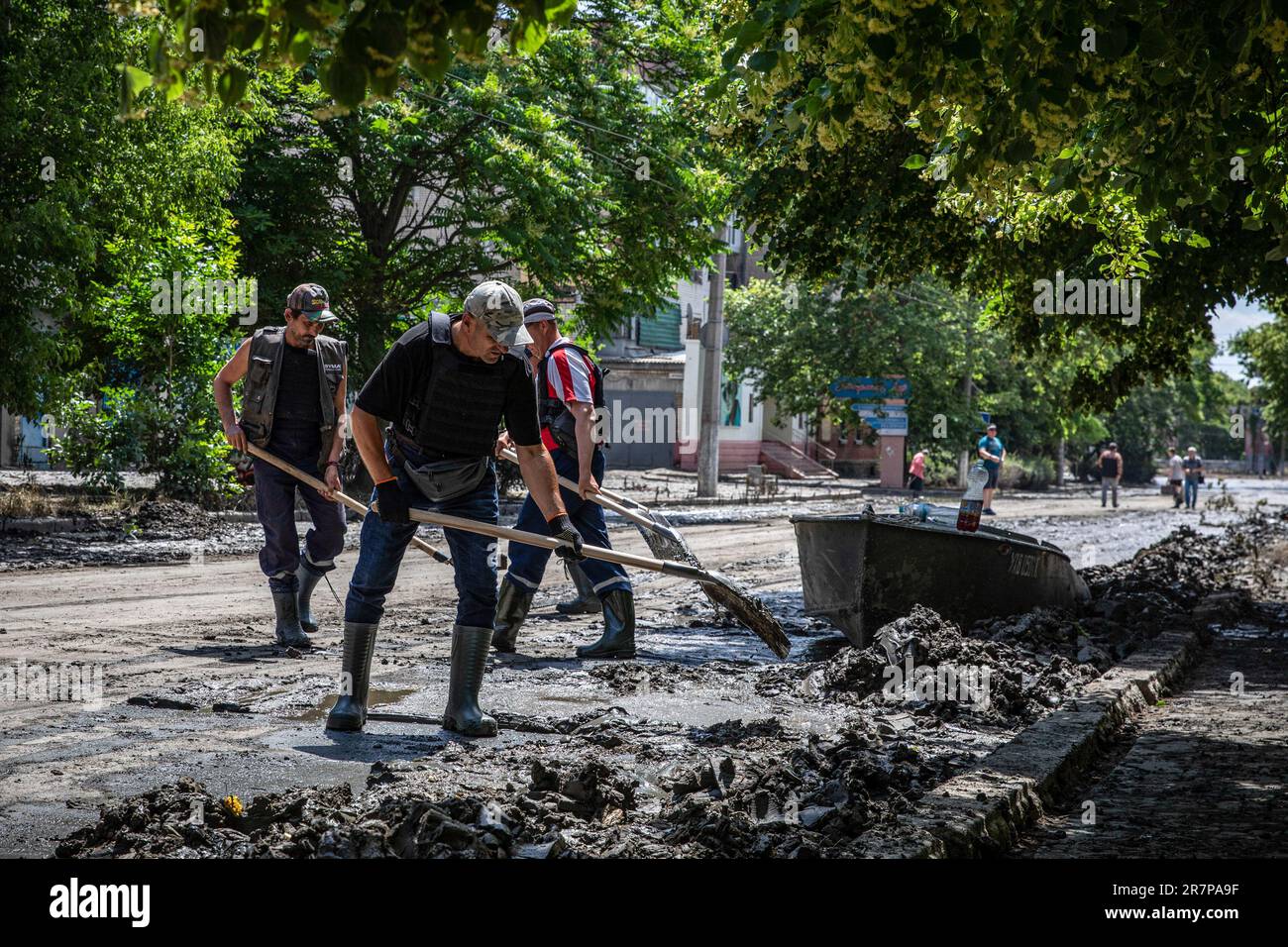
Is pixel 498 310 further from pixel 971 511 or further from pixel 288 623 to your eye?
pixel 971 511

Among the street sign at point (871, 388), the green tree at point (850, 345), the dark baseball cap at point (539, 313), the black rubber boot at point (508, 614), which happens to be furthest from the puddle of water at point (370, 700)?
the street sign at point (871, 388)

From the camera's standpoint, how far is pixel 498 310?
5773 millimetres

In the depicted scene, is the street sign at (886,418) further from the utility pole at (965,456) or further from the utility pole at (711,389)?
the utility pole at (711,389)

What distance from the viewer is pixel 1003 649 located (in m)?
8.27

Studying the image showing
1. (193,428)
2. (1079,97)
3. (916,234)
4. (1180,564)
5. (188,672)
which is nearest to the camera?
(1079,97)

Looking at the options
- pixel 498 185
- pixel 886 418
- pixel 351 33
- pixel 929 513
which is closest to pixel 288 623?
pixel 929 513

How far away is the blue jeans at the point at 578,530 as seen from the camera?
8.45m

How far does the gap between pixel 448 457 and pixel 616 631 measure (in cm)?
269

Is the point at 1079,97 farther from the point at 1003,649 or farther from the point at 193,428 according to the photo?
the point at 193,428

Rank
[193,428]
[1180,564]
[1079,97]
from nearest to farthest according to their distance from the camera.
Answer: [1079,97] < [1180,564] < [193,428]

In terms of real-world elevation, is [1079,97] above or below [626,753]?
above

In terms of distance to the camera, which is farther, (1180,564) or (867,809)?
(1180,564)
